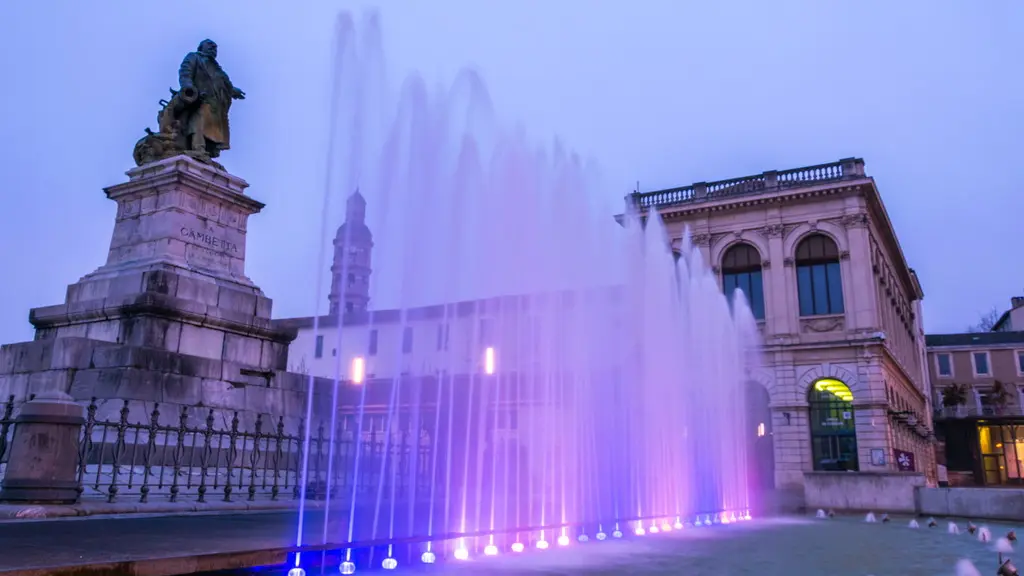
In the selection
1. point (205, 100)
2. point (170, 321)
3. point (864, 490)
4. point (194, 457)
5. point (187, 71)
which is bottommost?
point (864, 490)

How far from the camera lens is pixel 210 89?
1427cm

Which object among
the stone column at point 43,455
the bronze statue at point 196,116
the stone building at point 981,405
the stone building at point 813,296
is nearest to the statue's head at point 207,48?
the bronze statue at point 196,116

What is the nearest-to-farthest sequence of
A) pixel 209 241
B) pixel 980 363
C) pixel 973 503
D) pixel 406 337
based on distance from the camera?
1. pixel 209 241
2. pixel 973 503
3. pixel 406 337
4. pixel 980 363

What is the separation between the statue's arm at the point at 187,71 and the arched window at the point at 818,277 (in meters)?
28.4

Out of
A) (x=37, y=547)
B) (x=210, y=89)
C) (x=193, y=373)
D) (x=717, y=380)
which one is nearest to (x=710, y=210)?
(x=717, y=380)

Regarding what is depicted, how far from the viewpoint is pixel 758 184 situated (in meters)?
35.8

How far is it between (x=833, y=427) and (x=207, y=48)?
94.9 ft

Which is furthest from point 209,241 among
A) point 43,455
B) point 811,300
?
point 811,300

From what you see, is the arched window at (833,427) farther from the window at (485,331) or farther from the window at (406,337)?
the window at (485,331)

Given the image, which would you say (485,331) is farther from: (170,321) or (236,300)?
(170,321)

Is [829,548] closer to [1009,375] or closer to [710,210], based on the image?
[710,210]

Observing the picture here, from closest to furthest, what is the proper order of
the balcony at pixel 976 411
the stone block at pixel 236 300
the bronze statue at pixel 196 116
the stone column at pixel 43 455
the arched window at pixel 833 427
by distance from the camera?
the stone column at pixel 43 455 < the stone block at pixel 236 300 < the bronze statue at pixel 196 116 < the arched window at pixel 833 427 < the balcony at pixel 976 411

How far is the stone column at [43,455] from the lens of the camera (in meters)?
7.51

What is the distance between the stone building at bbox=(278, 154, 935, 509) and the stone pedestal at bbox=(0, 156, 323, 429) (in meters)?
16.6
